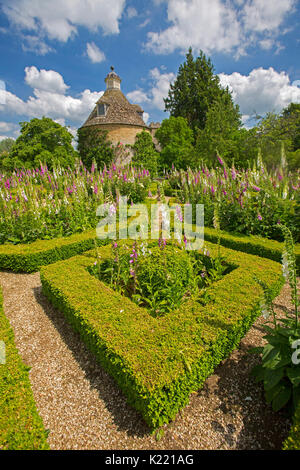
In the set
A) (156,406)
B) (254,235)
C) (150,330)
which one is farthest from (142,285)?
(254,235)

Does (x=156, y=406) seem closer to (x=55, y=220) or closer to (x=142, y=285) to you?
(x=142, y=285)

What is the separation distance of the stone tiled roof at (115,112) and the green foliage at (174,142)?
2924 millimetres

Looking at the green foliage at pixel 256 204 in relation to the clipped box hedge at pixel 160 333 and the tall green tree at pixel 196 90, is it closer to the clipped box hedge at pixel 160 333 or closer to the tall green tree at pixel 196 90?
the clipped box hedge at pixel 160 333

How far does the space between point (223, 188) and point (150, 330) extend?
240 inches

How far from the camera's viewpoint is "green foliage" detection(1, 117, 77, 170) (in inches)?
911

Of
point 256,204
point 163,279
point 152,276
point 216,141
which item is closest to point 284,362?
point 163,279

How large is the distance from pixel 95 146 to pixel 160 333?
85.9ft

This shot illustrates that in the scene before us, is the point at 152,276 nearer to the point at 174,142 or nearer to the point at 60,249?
the point at 60,249

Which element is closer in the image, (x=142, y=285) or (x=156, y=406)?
(x=156, y=406)

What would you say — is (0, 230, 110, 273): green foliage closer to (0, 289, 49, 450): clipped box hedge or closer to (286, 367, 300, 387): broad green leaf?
(0, 289, 49, 450): clipped box hedge

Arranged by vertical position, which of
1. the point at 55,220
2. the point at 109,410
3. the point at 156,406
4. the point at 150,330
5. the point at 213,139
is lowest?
the point at 109,410

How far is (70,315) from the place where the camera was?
12.5 feet

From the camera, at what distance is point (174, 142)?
25.0m

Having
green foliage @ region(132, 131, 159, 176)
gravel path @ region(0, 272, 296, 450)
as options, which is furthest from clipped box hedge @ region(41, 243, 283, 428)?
green foliage @ region(132, 131, 159, 176)
